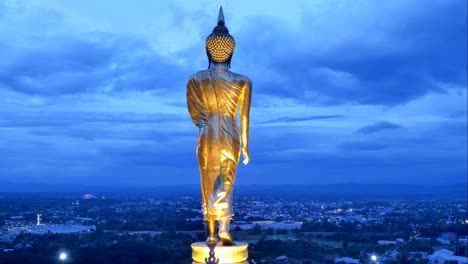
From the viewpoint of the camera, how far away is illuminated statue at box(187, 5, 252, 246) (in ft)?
23.1

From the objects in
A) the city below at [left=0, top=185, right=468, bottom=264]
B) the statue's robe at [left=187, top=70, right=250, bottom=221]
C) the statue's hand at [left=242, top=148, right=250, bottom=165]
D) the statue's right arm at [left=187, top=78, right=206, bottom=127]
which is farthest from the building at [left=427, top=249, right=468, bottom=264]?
the statue's right arm at [left=187, top=78, right=206, bottom=127]

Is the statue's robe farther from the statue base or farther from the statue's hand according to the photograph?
the statue base

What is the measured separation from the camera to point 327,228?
4419 cm

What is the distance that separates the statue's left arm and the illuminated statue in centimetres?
1

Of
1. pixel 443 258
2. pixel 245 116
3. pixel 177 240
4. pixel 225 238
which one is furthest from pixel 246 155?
pixel 443 258

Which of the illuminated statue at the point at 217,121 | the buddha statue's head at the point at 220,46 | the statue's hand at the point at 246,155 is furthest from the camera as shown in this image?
the statue's hand at the point at 246,155

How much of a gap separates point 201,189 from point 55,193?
7045 cm

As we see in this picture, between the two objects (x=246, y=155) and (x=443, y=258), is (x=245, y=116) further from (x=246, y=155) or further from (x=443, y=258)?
(x=443, y=258)

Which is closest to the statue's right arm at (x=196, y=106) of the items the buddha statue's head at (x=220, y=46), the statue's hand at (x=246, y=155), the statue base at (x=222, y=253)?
the buddha statue's head at (x=220, y=46)

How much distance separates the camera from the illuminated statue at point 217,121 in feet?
23.1

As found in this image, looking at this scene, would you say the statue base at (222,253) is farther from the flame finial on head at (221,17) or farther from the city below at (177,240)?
the city below at (177,240)

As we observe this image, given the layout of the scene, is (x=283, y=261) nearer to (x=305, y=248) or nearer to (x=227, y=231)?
(x=305, y=248)

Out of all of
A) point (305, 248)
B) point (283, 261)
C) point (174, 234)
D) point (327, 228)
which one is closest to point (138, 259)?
point (174, 234)

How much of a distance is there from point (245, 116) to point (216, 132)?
0.51m
